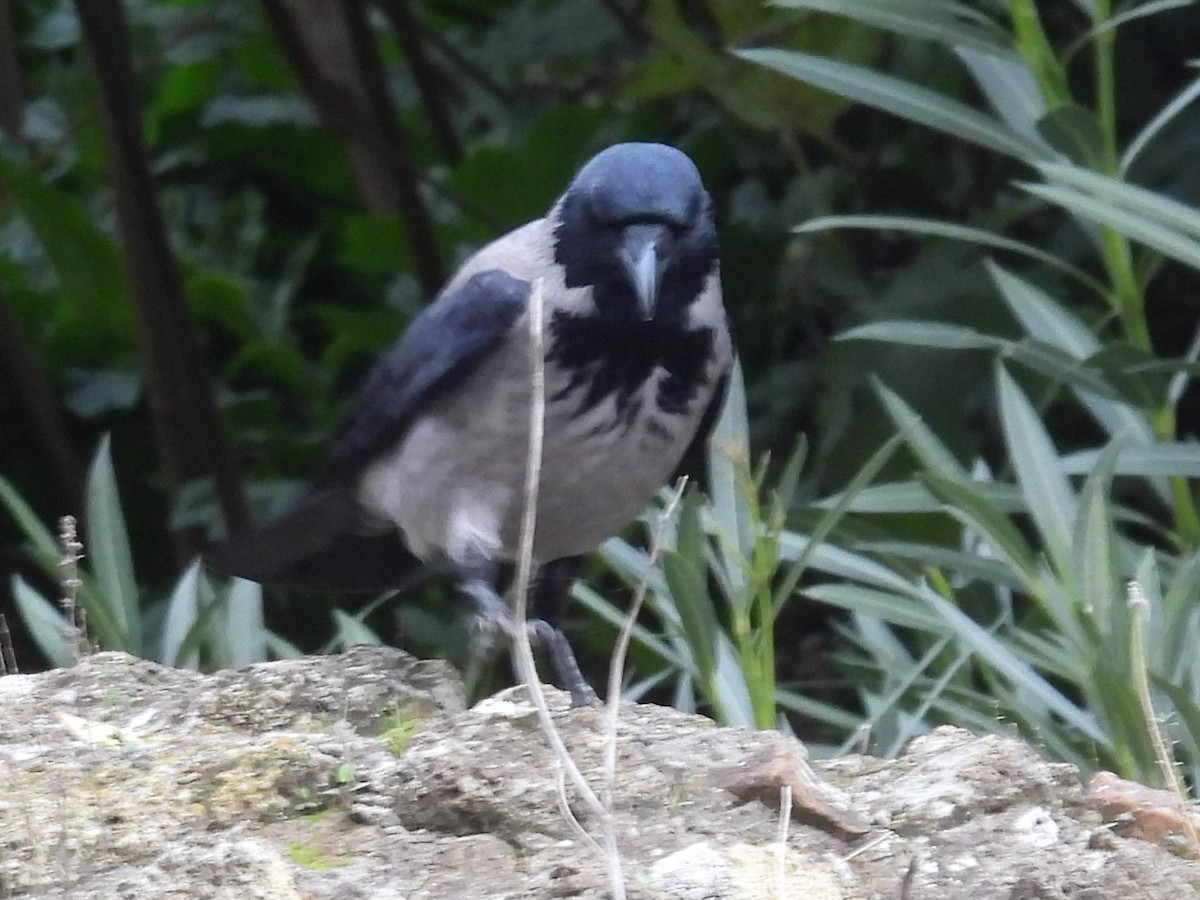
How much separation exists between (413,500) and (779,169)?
6.23 ft

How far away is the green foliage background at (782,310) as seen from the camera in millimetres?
2473

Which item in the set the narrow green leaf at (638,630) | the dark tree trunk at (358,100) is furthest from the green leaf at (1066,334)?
the dark tree trunk at (358,100)

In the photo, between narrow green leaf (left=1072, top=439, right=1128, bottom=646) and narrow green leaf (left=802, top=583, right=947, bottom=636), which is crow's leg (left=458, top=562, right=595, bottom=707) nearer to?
narrow green leaf (left=802, top=583, right=947, bottom=636)

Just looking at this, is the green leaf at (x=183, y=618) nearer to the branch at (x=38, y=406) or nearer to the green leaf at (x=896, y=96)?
the green leaf at (x=896, y=96)

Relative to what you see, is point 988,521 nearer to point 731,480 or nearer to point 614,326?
point 731,480

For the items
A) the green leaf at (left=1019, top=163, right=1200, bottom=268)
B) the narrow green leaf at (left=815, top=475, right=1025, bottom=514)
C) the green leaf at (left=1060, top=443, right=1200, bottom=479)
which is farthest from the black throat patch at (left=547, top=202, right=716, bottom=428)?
the green leaf at (left=1060, top=443, right=1200, bottom=479)

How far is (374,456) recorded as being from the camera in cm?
284

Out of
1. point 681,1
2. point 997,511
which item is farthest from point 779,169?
point 997,511

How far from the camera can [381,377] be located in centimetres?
283

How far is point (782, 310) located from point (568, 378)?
5.44 ft

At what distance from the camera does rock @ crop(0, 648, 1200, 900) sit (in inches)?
60.4

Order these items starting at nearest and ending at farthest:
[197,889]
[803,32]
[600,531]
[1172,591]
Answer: [197,889] → [1172,591] → [600,531] → [803,32]

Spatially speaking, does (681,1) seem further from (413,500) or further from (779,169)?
(413,500)

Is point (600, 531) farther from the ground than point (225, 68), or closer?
closer
